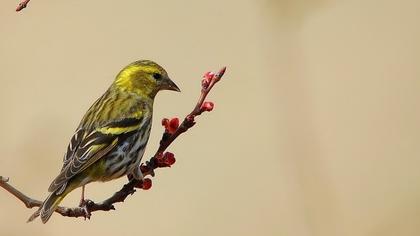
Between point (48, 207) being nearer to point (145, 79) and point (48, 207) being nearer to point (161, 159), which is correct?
point (161, 159)

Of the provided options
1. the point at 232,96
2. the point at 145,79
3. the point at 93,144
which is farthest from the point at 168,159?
the point at 232,96

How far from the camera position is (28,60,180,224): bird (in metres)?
3.92

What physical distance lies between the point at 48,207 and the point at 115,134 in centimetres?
83

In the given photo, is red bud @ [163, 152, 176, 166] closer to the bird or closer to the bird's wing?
the bird

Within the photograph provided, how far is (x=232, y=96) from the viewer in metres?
6.44

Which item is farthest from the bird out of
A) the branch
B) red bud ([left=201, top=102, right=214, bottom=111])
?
red bud ([left=201, top=102, right=214, bottom=111])

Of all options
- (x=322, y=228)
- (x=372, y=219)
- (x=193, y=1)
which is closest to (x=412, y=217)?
(x=322, y=228)

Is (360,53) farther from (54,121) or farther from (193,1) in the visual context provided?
(54,121)

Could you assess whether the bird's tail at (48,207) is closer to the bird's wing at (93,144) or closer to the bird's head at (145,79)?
the bird's wing at (93,144)

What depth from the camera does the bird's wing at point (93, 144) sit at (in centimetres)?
389

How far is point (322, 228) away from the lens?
4.29 metres

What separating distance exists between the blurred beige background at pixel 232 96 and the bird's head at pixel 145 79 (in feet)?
2.30

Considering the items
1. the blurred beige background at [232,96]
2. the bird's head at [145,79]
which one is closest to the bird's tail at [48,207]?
the bird's head at [145,79]

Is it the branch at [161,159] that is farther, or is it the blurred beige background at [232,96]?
the blurred beige background at [232,96]
